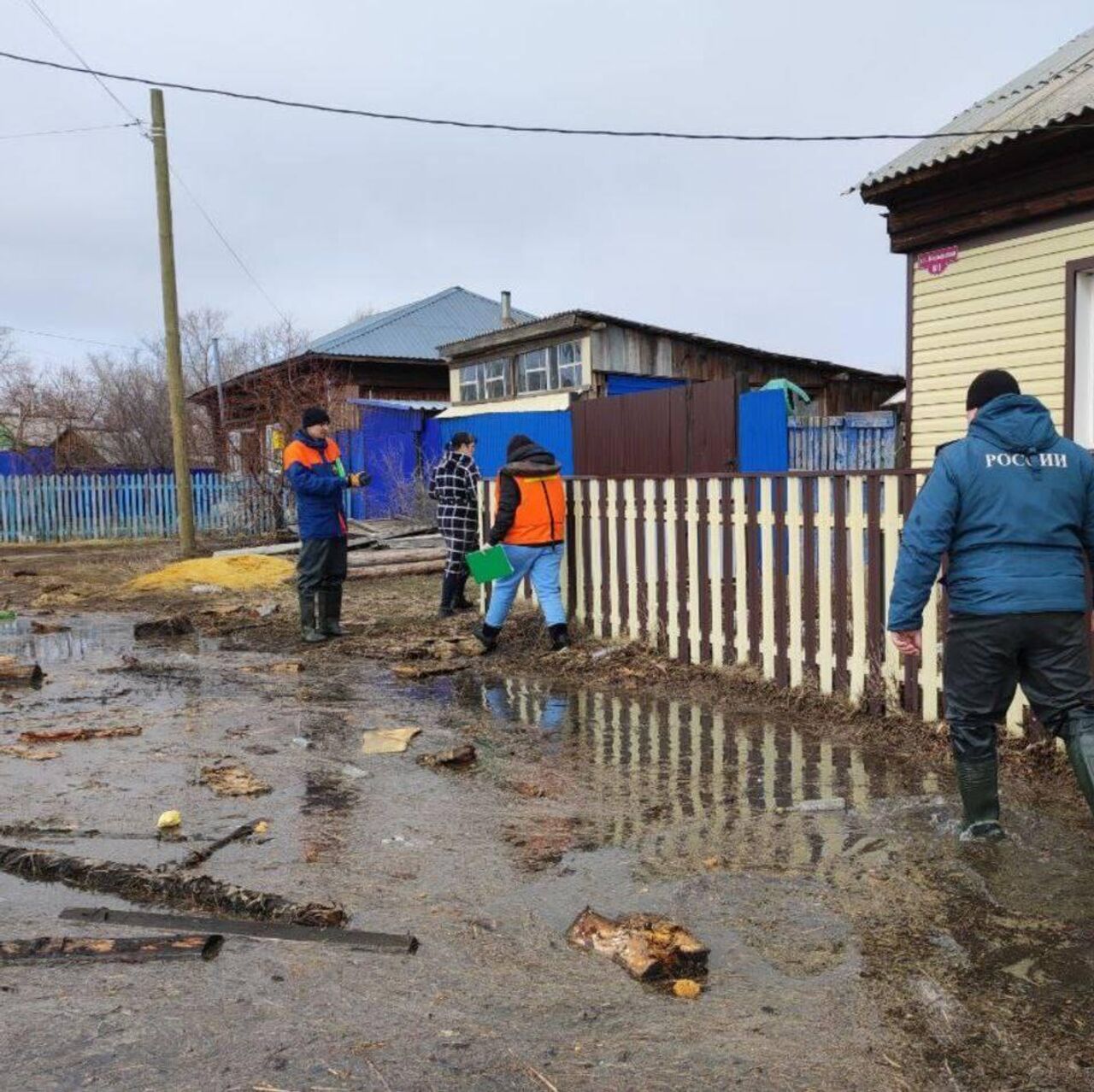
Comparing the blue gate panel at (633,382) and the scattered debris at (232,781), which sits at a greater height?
the blue gate panel at (633,382)

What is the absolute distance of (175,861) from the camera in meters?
3.62

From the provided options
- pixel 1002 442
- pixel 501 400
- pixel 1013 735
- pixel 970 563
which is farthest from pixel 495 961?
pixel 501 400

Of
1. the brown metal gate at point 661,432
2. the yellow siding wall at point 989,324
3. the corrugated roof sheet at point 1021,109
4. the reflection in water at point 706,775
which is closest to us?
the reflection in water at point 706,775

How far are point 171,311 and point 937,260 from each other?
1200 cm

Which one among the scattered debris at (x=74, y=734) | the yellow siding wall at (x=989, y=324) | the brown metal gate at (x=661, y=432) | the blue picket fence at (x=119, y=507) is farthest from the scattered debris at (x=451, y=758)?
the blue picket fence at (x=119, y=507)

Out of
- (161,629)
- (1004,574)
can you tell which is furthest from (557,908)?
(161,629)

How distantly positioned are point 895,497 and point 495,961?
3389 mm

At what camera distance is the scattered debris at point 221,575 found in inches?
496

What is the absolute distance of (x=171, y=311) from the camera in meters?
16.5

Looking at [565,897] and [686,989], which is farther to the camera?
[565,897]

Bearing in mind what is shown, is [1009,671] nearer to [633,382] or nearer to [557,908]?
[557,908]

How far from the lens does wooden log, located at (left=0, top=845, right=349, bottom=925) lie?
3.15 m

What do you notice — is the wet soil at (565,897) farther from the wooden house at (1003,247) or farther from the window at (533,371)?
the window at (533,371)

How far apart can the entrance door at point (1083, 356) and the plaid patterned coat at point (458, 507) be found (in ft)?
17.8
